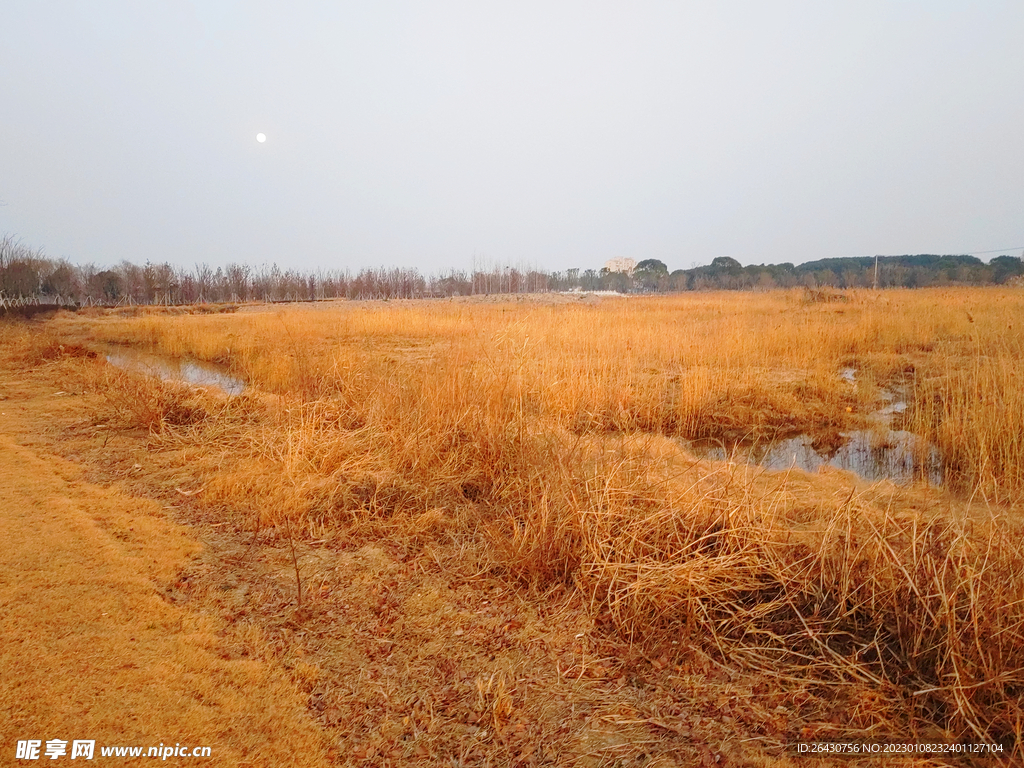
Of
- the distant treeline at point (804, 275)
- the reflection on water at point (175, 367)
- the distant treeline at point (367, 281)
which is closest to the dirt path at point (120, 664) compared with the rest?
the reflection on water at point (175, 367)

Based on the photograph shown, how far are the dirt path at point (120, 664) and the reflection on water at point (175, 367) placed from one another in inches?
252

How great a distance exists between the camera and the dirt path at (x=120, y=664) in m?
1.84

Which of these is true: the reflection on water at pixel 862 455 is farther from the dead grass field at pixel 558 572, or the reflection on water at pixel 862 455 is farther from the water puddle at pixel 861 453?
the dead grass field at pixel 558 572

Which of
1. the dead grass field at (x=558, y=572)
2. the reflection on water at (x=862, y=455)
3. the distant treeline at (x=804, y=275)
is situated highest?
the distant treeline at (x=804, y=275)

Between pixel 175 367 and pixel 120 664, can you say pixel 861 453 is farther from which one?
pixel 175 367

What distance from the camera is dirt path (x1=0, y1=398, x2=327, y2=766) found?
1.84 meters

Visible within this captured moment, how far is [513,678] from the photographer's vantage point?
2244 millimetres

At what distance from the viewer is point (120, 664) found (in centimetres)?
216

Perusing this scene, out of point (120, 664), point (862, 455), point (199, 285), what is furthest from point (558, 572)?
point (199, 285)

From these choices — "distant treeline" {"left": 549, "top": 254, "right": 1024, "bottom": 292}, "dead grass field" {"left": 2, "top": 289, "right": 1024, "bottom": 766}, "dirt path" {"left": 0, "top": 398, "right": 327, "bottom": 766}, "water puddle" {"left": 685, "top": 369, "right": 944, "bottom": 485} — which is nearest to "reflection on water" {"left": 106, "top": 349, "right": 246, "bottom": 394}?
"dead grass field" {"left": 2, "top": 289, "right": 1024, "bottom": 766}

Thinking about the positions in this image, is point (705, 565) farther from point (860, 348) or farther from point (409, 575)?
point (860, 348)

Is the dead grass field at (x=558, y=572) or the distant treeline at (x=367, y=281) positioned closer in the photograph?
the dead grass field at (x=558, y=572)

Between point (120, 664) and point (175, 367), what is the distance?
1174 cm

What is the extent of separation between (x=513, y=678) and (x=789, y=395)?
6.44 m
